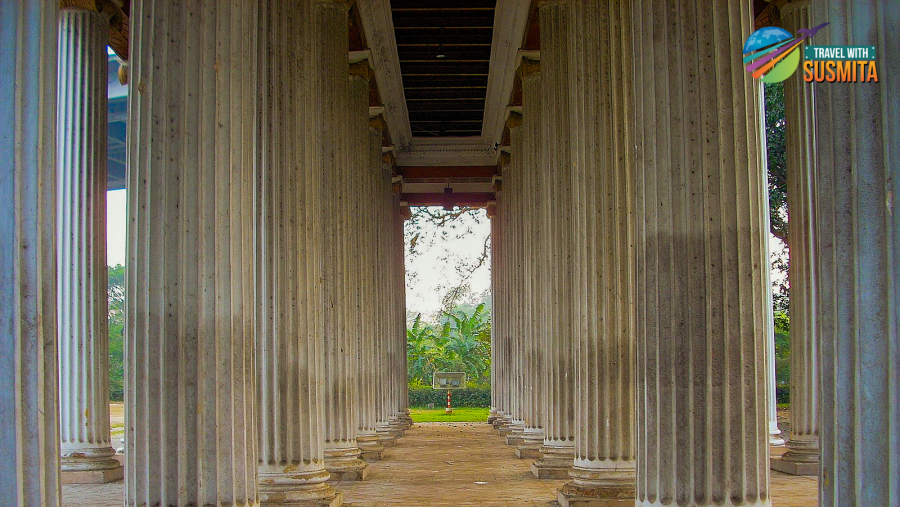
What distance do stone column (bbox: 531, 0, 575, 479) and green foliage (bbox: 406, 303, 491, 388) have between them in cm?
3025

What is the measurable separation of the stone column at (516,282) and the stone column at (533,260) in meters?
2.26

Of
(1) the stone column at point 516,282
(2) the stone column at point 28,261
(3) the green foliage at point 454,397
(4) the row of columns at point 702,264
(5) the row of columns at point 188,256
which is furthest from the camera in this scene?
(3) the green foliage at point 454,397

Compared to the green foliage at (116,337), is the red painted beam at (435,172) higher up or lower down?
higher up

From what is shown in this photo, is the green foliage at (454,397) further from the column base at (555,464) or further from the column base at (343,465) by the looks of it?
the column base at (555,464)

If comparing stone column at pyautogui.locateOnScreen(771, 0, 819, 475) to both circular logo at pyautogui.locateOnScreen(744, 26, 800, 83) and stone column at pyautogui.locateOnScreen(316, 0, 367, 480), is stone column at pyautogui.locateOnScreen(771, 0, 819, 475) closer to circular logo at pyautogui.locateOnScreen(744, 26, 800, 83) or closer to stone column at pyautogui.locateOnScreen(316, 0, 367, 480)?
stone column at pyautogui.locateOnScreen(316, 0, 367, 480)

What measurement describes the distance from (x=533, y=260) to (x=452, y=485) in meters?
5.19

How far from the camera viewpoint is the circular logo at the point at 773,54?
5.25 m

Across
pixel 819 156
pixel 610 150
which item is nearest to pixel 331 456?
pixel 610 150

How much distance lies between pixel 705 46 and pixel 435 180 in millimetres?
22506

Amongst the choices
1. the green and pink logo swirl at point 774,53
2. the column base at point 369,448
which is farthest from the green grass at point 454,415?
the green and pink logo swirl at point 774,53

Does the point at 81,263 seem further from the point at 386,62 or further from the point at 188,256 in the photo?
the point at 386,62

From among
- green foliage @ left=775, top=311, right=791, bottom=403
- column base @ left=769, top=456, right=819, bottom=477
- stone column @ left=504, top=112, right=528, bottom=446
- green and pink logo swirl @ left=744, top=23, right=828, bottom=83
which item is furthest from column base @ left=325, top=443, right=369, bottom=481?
green foliage @ left=775, top=311, right=791, bottom=403

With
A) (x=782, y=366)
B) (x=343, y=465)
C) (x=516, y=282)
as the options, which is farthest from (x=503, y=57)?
(x=782, y=366)

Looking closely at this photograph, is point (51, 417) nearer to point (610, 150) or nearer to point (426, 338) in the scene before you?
point (610, 150)
